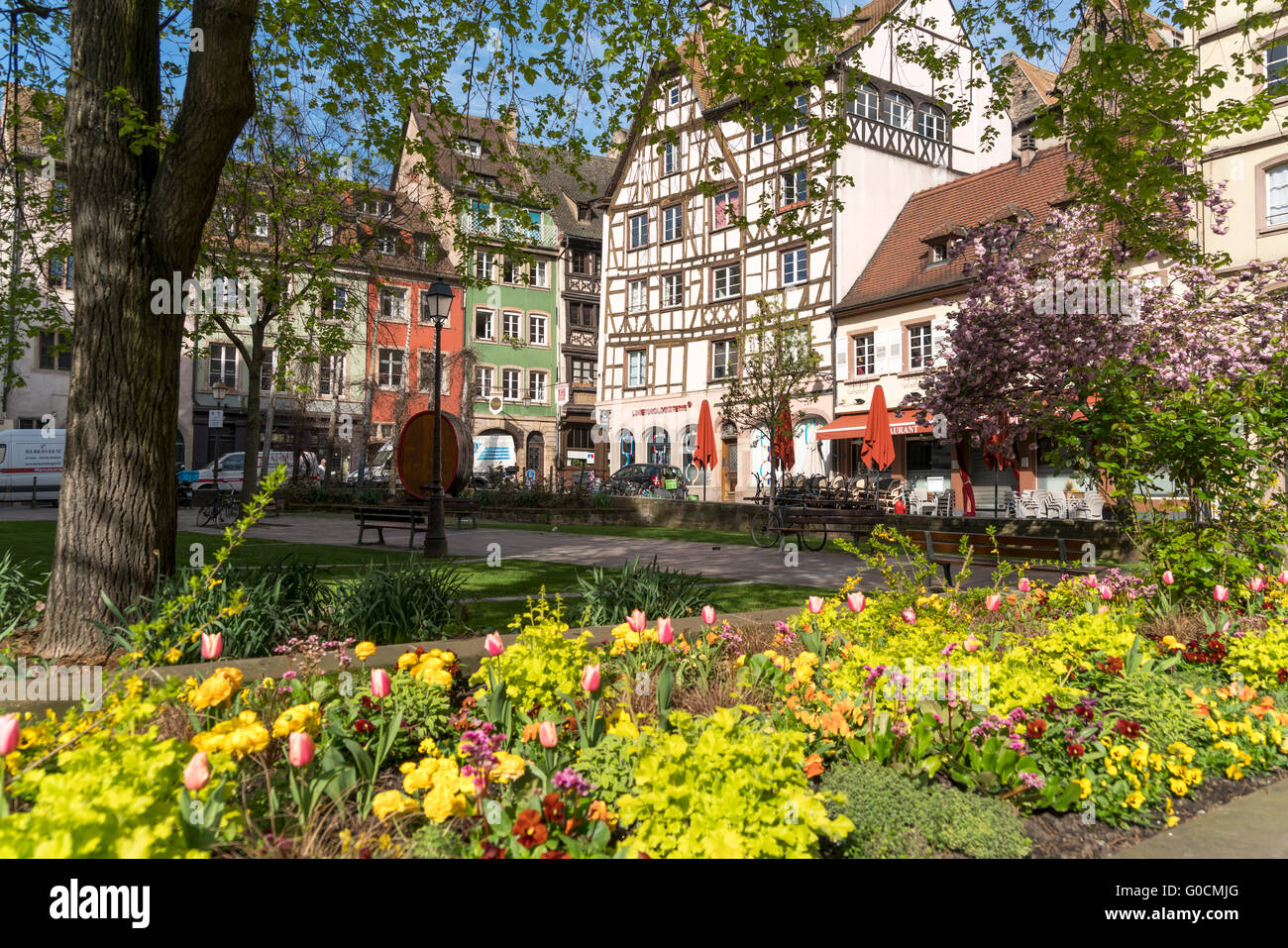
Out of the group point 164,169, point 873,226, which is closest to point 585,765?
point 164,169

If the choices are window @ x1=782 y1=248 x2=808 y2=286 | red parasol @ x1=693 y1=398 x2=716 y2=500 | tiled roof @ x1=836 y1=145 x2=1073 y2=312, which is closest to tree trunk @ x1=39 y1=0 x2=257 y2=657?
red parasol @ x1=693 y1=398 x2=716 y2=500

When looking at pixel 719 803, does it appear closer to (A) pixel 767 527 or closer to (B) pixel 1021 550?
(B) pixel 1021 550

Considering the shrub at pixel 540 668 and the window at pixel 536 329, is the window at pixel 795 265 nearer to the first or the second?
the window at pixel 536 329

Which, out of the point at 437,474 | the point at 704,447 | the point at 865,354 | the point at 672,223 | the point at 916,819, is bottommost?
the point at 916,819

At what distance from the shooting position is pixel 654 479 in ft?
101

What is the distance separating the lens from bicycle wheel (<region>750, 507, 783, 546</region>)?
50.8 feet

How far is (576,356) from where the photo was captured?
46094 mm

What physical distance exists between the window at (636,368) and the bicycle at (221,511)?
20176mm

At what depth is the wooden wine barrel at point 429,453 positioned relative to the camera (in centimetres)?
1590

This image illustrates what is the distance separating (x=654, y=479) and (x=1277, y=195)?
19056 mm

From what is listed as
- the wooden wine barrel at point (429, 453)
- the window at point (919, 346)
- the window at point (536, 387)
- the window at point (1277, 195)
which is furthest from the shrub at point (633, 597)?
the window at point (536, 387)
